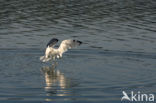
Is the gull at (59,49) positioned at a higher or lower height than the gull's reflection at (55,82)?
higher

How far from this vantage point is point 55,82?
63.0 ft

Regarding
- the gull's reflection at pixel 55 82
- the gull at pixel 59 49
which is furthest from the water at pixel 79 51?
the gull at pixel 59 49

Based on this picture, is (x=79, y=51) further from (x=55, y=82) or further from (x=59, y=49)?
A: (x=55, y=82)

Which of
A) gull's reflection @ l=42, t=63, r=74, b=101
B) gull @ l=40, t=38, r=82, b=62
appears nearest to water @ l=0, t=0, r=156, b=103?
gull's reflection @ l=42, t=63, r=74, b=101

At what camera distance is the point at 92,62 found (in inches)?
874

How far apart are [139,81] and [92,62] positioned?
387 cm

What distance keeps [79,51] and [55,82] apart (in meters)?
5.45

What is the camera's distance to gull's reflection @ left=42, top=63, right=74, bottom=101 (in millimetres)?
17383

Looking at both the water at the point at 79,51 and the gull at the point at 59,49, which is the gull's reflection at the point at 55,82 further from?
the gull at the point at 59,49

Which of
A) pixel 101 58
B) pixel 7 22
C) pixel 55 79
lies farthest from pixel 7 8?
pixel 55 79

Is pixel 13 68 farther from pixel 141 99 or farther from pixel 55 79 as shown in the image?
pixel 141 99

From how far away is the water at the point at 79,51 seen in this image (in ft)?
57.9

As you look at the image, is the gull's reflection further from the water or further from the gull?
the gull

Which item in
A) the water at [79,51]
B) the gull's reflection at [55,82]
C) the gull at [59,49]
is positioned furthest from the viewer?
the gull at [59,49]
